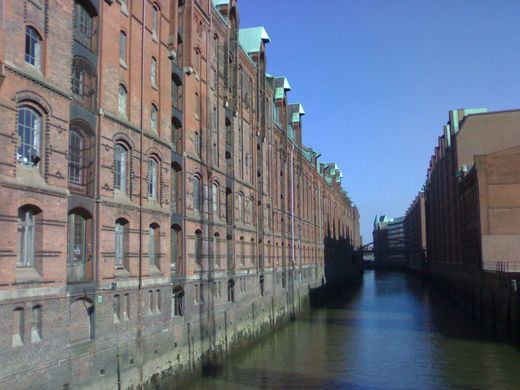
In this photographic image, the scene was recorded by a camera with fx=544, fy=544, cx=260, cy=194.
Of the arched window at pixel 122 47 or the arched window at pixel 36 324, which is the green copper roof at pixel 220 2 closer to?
the arched window at pixel 122 47

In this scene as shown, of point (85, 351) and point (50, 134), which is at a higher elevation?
point (50, 134)

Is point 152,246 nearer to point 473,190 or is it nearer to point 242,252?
point 242,252

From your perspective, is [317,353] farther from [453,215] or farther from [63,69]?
[453,215]

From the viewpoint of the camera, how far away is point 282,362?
26.4 metres

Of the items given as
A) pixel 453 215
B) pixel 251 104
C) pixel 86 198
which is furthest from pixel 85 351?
pixel 453 215

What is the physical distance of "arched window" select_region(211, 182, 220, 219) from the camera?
90.7 ft

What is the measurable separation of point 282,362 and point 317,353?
3124mm

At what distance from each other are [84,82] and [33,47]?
2.77 m

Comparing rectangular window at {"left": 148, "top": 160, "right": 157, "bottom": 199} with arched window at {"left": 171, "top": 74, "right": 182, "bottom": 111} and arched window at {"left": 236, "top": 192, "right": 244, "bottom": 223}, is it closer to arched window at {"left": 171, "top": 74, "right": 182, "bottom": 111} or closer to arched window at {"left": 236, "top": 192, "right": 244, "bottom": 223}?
arched window at {"left": 171, "top": 74, "right": 182, "bottom": 111}

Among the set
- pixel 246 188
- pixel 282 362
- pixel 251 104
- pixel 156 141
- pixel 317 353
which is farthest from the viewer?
pixel 251 104

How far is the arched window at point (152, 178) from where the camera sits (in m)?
20.5

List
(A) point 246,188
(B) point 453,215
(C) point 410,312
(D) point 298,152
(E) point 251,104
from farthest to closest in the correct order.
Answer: (B) point 453,215
(D) point 298,152
(C) point 410,312
(E) point 251,104
(A) point 246,188

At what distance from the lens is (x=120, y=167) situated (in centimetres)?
1853

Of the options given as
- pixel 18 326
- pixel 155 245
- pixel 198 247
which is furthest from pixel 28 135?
pixel 198 247
